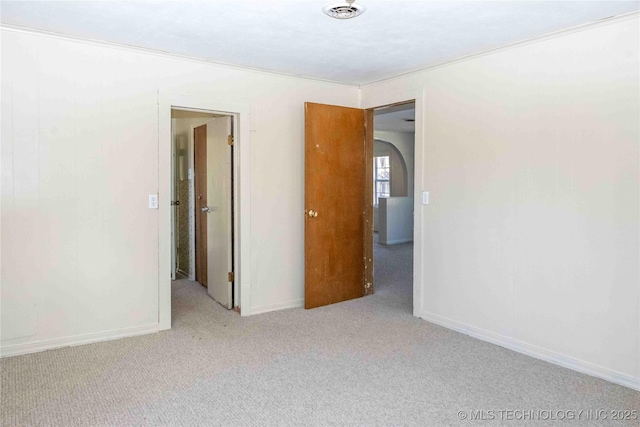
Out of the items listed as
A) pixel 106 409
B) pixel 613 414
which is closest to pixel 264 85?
pixel 106 409

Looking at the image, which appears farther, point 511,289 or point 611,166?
point 511,289

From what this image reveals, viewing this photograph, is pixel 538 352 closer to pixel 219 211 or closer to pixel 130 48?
pixel 219 211

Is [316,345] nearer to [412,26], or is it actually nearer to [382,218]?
[412,26]

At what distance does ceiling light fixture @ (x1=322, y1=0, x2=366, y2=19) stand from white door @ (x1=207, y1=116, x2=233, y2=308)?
1.73 m

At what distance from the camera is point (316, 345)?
11.4ft

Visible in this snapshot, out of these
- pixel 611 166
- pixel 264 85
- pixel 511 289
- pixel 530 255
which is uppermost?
pixel 264 85

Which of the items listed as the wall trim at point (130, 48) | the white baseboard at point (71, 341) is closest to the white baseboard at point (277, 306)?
the white baseboard at point (71, 341)

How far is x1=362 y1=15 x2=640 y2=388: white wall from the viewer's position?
2844mm

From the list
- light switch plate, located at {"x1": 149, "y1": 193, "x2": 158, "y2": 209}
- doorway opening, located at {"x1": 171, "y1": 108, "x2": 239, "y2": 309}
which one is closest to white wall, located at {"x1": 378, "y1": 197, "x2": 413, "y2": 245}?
doorway opening, located at {"x1": 171, "y1": 108, "x2": 239, "y2": 309}

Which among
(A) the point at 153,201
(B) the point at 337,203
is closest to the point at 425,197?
(B) the point at 337,203

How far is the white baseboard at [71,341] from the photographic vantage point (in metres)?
3.19

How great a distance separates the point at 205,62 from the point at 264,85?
1.85 ft

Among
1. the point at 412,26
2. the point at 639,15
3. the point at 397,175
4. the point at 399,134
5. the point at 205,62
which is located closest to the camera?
the point at 639,15

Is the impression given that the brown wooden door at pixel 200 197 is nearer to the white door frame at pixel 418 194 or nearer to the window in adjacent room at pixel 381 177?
the white door frame at pixel 418 194
